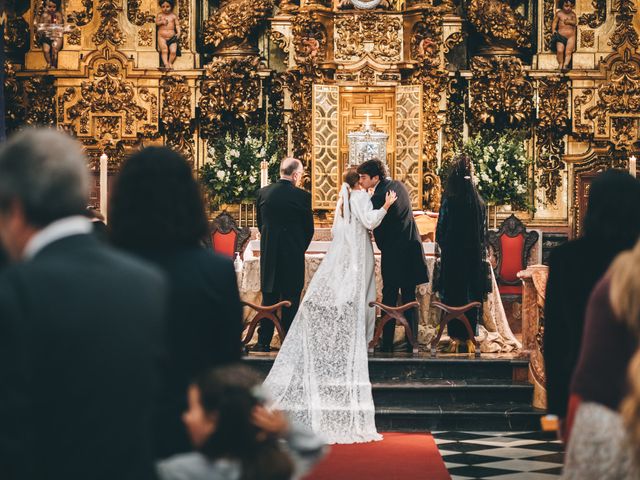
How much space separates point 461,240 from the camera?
10.7 meters

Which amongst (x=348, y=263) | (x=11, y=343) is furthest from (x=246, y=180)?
(x=11, y=343)

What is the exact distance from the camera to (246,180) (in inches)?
640

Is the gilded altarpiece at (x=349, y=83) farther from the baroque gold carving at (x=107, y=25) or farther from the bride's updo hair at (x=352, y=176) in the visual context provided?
the bride's updo hair at (x=352, y=176)

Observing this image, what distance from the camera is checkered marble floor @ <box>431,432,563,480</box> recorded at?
7703mm

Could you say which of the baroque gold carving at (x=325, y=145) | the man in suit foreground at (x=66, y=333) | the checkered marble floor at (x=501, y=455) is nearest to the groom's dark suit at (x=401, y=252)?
the checkered marble floor at (x=501, y=455)

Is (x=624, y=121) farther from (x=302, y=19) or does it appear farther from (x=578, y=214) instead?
(x=302, y=19)

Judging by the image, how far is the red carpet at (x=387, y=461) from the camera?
760 cm

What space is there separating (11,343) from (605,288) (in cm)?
188

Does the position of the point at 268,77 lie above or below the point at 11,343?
above

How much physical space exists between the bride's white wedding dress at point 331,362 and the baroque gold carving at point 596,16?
796 cm

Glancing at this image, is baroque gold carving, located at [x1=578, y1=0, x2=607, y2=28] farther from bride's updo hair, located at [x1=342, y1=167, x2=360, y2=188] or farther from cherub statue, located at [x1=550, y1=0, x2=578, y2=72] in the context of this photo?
bride's updo hair, located at [x1=342, y1=167, x2=360, y2=188]

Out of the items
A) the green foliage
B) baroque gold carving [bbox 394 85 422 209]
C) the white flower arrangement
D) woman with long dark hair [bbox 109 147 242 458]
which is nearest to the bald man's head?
the green foliage

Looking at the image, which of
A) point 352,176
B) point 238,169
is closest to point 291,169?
point 352,176

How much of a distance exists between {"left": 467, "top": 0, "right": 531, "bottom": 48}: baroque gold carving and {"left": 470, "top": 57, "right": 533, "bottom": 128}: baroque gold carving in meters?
0.35
